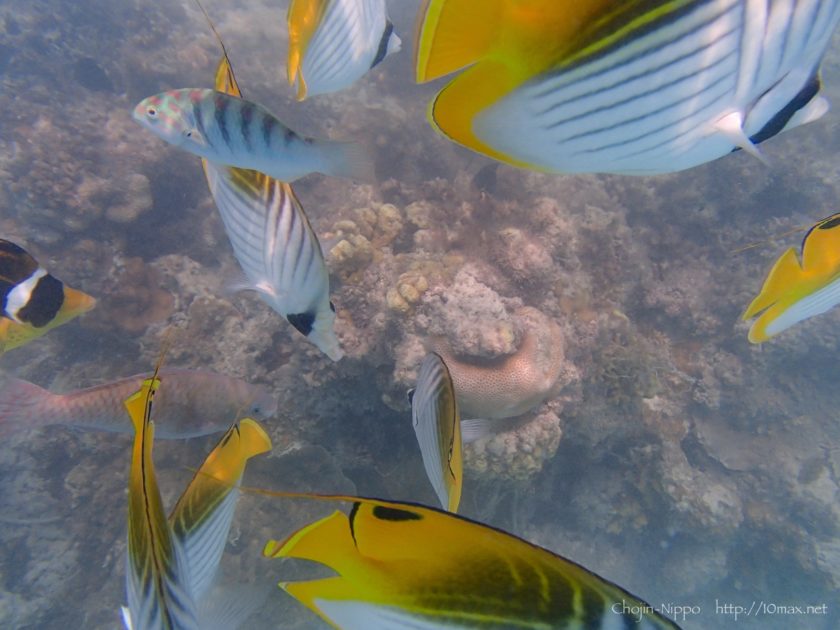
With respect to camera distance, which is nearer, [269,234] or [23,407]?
[269,234]

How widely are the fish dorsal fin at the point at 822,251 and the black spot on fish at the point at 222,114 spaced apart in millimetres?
2098

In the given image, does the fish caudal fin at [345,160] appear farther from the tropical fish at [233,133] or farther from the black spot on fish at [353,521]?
the black spot on fish at [353,521]

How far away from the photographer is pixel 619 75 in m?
0.69

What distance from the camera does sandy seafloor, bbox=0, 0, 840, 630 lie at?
4.69m

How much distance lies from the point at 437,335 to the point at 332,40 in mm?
2717

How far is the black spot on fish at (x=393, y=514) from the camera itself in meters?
0.63

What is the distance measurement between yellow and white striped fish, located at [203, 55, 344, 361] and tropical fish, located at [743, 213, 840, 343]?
66.6 inches

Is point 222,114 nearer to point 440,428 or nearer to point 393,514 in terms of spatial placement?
point 440,428

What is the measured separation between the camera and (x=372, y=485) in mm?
5188

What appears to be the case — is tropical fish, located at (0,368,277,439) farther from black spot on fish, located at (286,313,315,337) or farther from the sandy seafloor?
the sandy seafloor

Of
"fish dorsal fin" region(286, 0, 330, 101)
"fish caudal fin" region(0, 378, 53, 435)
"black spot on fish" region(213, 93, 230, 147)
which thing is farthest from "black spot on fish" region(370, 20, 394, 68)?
"fish caudal fin" region(0, 378, 53, 435)

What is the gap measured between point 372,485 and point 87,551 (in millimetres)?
3503

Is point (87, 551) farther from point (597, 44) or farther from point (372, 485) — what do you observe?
point (597, 44)

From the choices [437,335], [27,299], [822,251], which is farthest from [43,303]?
[822,251]
